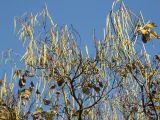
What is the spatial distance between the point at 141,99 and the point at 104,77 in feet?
1.46

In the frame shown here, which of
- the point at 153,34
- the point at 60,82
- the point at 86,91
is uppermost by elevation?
the point at 153,34

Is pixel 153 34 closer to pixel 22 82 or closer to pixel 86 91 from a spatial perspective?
pixel 86 91

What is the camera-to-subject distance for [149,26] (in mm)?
4270

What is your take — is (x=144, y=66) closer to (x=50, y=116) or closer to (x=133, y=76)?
(x=133, y=76)

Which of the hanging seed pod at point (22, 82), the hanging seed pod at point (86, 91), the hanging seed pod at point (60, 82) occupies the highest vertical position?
the hanging seed pod at point (22, 82)

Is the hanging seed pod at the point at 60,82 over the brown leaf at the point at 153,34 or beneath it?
beneath

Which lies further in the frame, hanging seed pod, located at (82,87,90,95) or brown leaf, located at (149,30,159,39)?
hanging seed pod, located at (82,87,90,95)

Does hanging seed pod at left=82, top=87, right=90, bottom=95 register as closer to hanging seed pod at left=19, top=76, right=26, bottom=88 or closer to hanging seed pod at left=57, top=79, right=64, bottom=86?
hanging seed pod at left=57, top=79, right=64, bottom=86

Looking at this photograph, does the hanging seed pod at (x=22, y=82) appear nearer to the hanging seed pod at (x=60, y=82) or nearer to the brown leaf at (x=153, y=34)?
the hanging seed pod at (x=60, y=82)

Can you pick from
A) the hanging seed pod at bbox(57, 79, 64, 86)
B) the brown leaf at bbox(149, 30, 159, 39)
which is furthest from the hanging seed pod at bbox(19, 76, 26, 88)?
the brown leaf at bbox(149, 30, 159, 39)

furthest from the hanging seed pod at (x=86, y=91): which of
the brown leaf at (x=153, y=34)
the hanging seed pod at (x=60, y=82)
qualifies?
the brown leaf at (x=153, y=34)

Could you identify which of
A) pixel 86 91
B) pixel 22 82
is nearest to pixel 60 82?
pixel 86 91

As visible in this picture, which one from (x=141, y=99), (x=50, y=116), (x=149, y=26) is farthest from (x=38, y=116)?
(x=149, y=26)

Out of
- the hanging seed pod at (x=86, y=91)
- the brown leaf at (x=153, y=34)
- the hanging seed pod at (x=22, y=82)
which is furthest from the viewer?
the hanging seed pod at (x=22, y=82)
